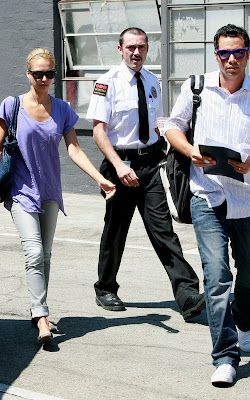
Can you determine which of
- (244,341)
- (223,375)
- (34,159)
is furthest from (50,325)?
(223,375)

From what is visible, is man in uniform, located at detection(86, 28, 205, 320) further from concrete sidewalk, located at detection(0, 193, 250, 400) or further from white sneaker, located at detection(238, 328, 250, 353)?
white sneaker, located at detection(238, 328, 250, 353)

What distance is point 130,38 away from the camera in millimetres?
6559

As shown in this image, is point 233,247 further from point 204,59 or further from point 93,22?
point 93,22

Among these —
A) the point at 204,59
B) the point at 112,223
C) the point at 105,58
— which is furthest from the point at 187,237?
the point at 105,58

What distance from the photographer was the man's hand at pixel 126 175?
625cm

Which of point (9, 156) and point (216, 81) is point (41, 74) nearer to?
point (9, 156)

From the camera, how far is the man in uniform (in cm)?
647

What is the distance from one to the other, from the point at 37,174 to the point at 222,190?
1530 millimetres

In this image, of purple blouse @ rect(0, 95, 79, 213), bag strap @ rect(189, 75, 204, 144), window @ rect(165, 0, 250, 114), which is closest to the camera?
bag strap @ rect(189, 75, 204, 144)

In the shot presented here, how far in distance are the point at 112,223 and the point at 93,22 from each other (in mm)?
7868

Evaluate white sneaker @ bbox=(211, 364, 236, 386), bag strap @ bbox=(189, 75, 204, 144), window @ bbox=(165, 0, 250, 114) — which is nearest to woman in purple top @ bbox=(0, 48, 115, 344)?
bag strap @ bbox=(189, 75, 204, 144)

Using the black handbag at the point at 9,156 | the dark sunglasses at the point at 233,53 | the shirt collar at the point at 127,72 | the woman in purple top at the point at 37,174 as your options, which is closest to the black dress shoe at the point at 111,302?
the woman in purple top at the point at 37,174

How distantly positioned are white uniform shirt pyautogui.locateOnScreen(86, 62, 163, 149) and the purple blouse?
2.08ft

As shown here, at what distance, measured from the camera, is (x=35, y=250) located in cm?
571
